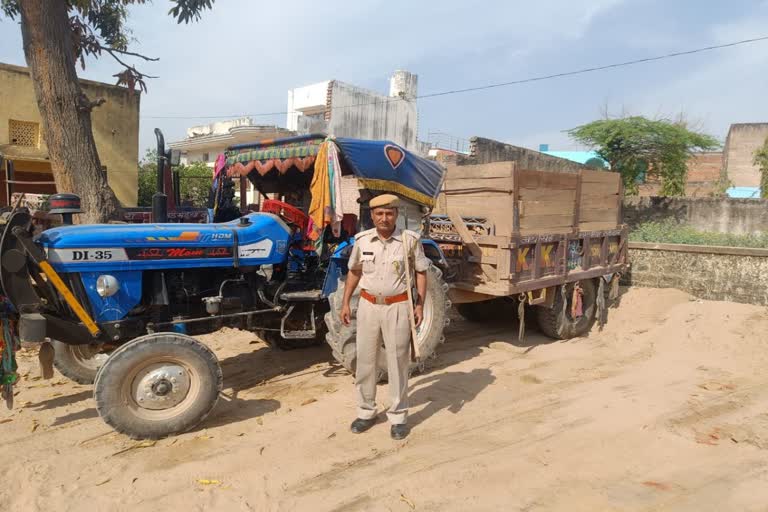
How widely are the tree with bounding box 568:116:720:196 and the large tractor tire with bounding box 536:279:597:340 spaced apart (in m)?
8.56

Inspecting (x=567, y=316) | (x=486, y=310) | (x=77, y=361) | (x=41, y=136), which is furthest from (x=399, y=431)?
(x=41, y=136)

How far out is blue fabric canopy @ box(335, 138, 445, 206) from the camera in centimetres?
479

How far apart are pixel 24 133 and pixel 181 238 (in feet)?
40.4

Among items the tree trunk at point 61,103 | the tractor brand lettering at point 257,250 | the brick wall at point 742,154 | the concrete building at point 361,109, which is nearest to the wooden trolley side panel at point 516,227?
the tractor brand lettering at point 257,250

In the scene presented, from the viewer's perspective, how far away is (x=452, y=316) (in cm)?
804

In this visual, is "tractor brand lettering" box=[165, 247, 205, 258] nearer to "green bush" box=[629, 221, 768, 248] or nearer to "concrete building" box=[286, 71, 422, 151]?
"green bush" box=[629, 221, 768, 248]

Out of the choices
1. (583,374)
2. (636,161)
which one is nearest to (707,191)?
(636,161)

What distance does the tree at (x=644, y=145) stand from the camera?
14.2 meters

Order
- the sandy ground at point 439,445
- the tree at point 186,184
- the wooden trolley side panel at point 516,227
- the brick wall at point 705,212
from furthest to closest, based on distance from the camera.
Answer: the tree at point 186,184 → the brick wall at point 705,212 → the wooden trolley side panel at point 516,227 → the sandy ground at point 439,445

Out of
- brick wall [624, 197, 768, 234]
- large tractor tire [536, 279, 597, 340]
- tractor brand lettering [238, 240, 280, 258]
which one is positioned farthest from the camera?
brick wall [624, 197, 768, 234]

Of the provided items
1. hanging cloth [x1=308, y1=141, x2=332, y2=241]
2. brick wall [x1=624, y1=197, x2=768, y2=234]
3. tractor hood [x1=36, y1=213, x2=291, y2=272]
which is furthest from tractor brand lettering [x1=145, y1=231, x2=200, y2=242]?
brick wall [x1=624, y1=197, x2=768, y2=234]

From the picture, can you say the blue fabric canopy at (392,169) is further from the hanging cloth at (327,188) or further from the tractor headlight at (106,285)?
the tractor headlight at (106,285)

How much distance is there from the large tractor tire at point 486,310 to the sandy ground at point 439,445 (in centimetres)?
149

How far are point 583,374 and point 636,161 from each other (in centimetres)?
1090
